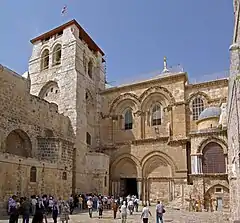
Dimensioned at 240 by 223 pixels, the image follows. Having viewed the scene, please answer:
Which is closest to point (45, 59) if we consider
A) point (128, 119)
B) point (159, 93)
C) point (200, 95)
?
point (128, 119)

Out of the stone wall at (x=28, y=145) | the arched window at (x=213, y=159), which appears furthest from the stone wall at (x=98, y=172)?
the arched window at (x=213, y=159)

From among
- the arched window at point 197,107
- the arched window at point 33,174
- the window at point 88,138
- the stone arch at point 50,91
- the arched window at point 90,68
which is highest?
the arched window at point 90,68

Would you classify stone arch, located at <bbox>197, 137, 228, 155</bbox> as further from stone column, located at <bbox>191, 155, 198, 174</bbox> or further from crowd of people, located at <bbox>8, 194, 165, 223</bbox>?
crowd of people, located at <bbox>8, 194, 165, 223</bbox>

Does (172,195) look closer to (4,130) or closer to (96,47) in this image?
(4,130)

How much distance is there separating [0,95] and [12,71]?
2.13 meters

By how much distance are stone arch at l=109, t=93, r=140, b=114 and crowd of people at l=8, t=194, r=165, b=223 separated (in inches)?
328

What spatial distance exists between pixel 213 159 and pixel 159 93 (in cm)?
726

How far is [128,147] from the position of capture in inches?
984

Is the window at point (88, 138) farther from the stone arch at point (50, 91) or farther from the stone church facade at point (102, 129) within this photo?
the stone arch at point (50, 91)


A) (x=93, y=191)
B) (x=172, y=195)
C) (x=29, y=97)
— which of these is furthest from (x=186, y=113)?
(x=29, y=97)

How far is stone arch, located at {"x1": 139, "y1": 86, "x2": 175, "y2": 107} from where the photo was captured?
2417 centimetres

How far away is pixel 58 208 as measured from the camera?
14.4 m

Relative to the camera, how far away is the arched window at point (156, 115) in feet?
81.3

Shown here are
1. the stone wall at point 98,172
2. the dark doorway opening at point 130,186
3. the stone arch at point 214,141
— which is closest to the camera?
the stone arch at point 214,141
